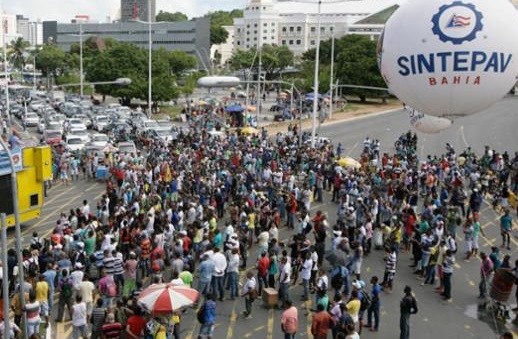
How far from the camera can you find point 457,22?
1232 cm

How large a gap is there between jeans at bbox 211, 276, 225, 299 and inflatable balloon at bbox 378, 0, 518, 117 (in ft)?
20.8

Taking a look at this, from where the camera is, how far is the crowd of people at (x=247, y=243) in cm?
1371

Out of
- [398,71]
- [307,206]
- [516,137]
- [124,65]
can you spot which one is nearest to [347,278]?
[398,71]

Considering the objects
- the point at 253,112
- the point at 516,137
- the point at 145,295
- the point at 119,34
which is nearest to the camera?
the point at 145,295

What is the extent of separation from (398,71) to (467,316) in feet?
21.1

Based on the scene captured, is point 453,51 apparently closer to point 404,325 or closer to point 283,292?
point 404,325

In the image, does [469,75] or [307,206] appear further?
[307,206]

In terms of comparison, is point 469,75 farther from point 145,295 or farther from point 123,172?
point 123,172

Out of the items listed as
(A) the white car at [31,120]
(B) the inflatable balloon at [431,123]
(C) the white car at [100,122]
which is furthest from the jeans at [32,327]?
(A) the white car at [31,120]

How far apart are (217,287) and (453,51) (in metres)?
7.91

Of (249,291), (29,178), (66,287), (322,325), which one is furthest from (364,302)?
(29,178)

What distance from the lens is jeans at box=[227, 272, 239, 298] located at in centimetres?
1650

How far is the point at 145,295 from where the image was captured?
492 inches

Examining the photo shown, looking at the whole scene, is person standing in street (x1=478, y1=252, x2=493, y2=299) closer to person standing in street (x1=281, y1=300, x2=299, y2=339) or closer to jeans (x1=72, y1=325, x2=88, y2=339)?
person standing in street (x1=281, y1=300, x2=299, y2=339)
